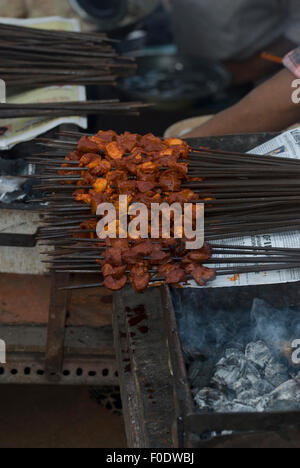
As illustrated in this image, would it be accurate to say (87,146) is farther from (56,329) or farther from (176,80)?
(176,80)

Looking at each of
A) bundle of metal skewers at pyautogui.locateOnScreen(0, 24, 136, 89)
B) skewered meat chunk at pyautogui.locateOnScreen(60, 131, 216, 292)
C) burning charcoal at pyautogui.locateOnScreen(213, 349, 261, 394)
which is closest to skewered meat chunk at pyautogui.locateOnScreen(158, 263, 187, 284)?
skewered meat chunk at pyautogui.locateOnScreen(60, 131, 216, 292)

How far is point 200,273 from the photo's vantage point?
2121mm

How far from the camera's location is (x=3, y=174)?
285 cm

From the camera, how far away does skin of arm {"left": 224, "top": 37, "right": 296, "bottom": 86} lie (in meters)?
5.01

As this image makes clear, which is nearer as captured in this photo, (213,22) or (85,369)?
(85,369)

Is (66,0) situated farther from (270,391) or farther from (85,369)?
(270,391)

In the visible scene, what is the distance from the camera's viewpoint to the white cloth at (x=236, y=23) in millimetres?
4746

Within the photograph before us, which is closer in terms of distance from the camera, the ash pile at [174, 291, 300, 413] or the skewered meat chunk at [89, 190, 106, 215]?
the ash pile at [174, 291, 300, 413]

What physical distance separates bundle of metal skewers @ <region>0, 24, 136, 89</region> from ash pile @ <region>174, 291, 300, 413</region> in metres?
1.79

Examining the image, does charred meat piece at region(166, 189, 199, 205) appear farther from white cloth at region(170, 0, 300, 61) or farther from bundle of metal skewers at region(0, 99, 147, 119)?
white cloth at region(170, 0, 300, 61)

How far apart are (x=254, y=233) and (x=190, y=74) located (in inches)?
160

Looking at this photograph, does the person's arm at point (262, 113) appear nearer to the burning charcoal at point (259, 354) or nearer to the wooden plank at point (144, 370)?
the wooden plank at point (144, 370)

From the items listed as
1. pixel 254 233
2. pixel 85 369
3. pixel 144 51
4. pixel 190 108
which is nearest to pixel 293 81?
pixel 254 233

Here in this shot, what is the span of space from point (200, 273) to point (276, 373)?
1.63ft
